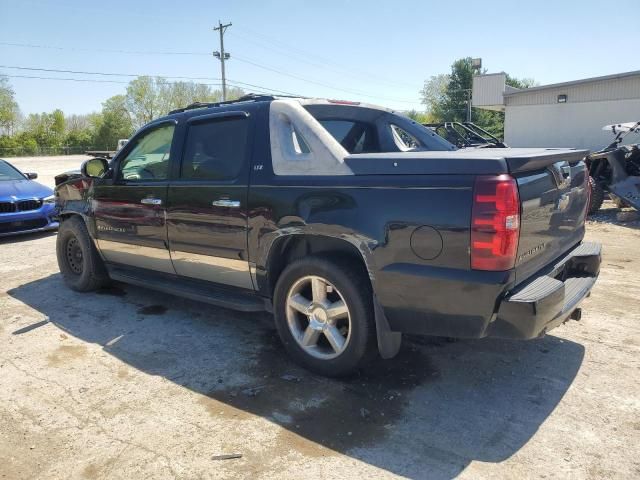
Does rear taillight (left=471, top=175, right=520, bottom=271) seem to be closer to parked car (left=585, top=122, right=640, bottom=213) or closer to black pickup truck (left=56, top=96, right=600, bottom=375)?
black pickup truck (left=56, top=96, right=600, bottom=375)

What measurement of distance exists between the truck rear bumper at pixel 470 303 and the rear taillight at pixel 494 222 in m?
0.09

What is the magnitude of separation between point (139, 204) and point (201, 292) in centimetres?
107

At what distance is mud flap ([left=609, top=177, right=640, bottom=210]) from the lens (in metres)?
9.24

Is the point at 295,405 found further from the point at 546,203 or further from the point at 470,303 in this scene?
the point at 546,203

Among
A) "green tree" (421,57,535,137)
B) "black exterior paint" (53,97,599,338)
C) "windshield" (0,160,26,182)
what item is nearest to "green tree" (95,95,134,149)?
"green tree" (421,57,535,137)

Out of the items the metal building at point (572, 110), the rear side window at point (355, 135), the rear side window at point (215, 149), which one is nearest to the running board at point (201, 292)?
the rear side window at point (215, 149)

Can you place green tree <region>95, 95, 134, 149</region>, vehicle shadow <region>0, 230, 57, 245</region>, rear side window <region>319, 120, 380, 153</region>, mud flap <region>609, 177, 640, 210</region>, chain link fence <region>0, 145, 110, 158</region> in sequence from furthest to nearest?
green tree <region>95, 95, 134, 149</region>, chain link fence <region>0, 145, 110, 158</region>, mud flap <region>609, 177, 640, 210</region>, vehicle shadow <region>0, 230, 57, 245</region>, rear side window <region>319, 120, 380, 153</region>

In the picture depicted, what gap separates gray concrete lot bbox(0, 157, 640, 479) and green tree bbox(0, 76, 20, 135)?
8539 centimetres

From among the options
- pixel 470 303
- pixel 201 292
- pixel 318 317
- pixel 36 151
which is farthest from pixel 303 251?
pixel 36 151

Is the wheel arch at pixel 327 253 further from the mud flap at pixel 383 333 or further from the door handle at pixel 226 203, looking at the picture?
the door handle at pixel 226 203

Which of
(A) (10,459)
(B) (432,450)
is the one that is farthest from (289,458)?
(A) (10,459)

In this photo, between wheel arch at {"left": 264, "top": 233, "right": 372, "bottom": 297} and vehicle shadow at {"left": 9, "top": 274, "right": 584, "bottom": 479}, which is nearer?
vehicle shadow at {"left": 9, "top": 274, "right": 584, "bottom": 479}

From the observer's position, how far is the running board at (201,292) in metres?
Result: 3.78

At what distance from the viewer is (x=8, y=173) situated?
382 inches
